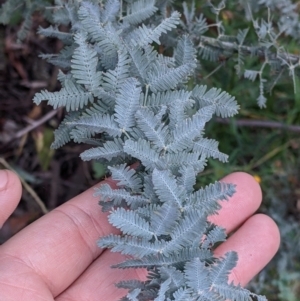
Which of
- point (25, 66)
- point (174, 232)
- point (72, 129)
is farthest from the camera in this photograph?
point (25, 66)

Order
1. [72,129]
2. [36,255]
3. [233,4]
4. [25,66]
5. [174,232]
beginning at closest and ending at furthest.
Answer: [174,232] < [72,129] < [36,255] < [233,4] < [25,66]

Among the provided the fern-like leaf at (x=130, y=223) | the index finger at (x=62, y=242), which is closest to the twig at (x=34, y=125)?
the index finger at (x=62, y=242)

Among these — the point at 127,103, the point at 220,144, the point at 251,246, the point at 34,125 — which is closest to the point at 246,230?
the point at 251,246

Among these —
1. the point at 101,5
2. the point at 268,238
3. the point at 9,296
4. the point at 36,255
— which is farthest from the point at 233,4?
the point at 9,296

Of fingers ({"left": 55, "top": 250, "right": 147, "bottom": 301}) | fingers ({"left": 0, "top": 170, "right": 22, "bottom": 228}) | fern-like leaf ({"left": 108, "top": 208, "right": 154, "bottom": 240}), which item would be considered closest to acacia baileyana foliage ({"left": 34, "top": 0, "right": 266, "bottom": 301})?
fern-like leaf ({"left": 108, "top": 208, "right": 154, "bottom": 240})

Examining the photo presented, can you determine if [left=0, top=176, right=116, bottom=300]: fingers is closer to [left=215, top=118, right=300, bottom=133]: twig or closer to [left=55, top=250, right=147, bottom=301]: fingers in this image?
[left=55, top=250, right=147, bottom=301]: fingers

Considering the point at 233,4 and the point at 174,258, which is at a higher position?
the point at 233,4

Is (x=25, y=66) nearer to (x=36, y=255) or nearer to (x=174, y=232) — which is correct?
(x=36, y=255)

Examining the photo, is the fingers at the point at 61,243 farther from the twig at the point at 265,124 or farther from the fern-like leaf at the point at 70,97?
the twig at the point at 265,124
